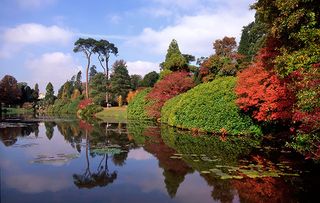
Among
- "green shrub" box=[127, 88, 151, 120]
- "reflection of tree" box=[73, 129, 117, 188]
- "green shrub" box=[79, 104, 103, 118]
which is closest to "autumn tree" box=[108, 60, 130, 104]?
"green shrub" box=[79, 104, 103, 118]

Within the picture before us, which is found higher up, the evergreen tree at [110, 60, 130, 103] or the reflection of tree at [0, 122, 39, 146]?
the evergreen tree at [110, 60, 130, 103]

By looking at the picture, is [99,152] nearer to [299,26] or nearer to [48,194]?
[48,194]

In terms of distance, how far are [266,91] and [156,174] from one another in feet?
25.8

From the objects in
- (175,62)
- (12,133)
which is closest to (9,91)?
(175,62)

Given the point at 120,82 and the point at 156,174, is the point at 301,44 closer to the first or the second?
the point at 156,174

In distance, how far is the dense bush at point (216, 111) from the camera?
846 inches

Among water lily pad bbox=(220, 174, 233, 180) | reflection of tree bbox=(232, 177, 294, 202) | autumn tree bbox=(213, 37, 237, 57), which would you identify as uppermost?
autumn tree bbox=(213, 37, 237, 57)

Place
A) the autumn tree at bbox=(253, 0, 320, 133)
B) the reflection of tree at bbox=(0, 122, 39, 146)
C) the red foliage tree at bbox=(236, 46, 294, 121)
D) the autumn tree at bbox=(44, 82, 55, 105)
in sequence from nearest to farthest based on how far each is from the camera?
the autumn tree at bbox=(253, 0, 320, 133) → the red foliage tree at bbox=(236, 46, 294, 121) → the reflection of tree at bbox=(0, 122, 39, 146) → the autumn tree at bbox=(44, 82, 55, 105)

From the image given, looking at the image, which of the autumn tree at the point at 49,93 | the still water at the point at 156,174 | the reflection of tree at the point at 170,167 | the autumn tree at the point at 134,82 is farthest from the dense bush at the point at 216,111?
the autumn tree at the point at 49,93

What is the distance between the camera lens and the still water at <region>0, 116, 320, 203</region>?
8469mm

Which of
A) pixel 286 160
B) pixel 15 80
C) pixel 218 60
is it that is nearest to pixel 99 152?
pixel 286 160

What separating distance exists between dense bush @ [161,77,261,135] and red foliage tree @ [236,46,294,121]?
1766 millimetres

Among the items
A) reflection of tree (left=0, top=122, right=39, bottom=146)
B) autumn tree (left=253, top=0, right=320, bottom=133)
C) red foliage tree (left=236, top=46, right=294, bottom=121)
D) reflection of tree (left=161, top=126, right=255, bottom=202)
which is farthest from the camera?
reflection of tree (left=0, top=122, right=39, bottom=146)

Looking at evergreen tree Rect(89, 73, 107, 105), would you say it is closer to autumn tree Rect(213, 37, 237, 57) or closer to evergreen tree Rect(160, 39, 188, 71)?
evergreen tree Rect(160, 39, 188, 71)
